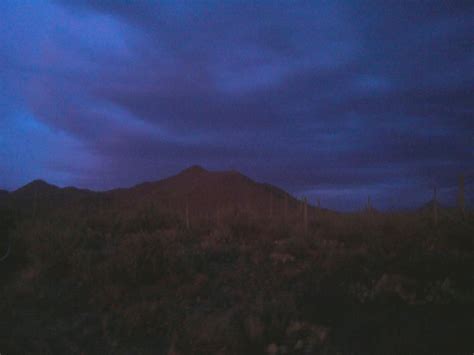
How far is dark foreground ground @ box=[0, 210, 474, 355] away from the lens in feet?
36.1

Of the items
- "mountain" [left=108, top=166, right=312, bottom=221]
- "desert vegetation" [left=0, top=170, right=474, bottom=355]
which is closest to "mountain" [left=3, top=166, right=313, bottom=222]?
"mountain" [left=108, top=166, right=312, bottom=221]

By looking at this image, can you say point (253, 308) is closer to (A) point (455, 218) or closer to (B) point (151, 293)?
(B) point (151, 293)

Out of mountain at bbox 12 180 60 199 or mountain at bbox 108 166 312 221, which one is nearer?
mountain at bbox 108 166 312 221

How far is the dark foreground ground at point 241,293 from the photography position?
36.1 ft

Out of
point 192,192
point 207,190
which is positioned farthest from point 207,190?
point 192,192

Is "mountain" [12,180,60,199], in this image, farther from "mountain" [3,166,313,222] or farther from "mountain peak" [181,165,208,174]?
"mountain peak" [181,165,208,174]

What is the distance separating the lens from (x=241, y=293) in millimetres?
15016

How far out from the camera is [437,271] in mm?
14703

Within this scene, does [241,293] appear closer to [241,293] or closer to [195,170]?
[241,293]

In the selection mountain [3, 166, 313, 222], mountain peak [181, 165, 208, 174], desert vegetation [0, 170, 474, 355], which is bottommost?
desert vegetation [0, 170, 474, 355]

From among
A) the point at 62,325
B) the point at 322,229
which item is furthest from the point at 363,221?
the point at 62,325

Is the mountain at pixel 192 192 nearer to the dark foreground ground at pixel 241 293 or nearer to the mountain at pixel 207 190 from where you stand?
the mountain at pixel 207 190

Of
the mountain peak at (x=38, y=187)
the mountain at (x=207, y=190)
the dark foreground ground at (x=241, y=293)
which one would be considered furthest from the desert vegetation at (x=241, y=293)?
the mountain peak at (x=38, y=187)

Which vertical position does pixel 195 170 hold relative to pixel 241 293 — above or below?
above
